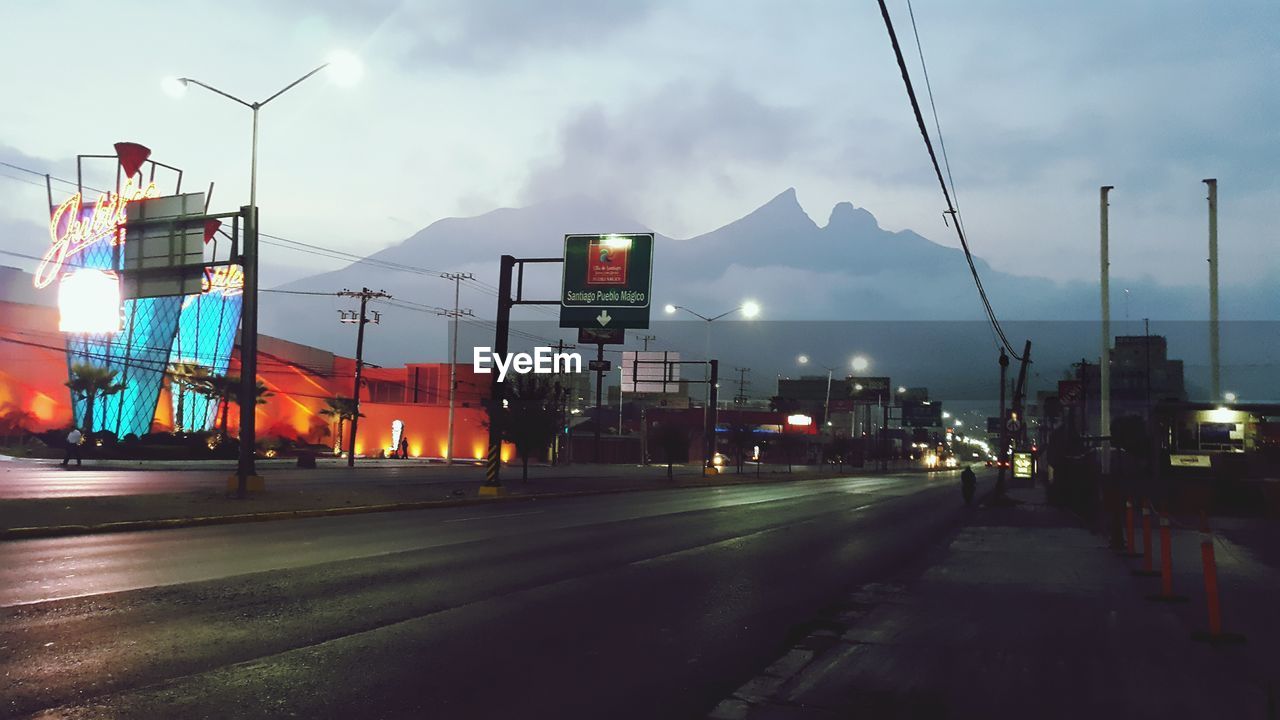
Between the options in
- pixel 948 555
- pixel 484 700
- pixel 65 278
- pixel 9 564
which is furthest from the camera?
pixel 65 278

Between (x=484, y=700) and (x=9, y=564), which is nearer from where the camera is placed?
(x=484, y=700)

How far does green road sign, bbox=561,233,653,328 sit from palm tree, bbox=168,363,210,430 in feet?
158

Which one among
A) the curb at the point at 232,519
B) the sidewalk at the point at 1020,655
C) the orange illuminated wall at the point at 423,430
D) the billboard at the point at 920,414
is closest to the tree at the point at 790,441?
the billboard at the point at 920,414

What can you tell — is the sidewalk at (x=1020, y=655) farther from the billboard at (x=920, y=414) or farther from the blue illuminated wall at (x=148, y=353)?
the billboard at (x=920, y=414)

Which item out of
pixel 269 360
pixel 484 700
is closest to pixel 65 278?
pixel 269 360

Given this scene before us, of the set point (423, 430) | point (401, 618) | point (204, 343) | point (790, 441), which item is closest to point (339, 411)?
point (423, 430)

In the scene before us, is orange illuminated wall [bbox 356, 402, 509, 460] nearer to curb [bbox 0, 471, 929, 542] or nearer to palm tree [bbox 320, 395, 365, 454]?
palm tree [bbox 320, 395, 365, 454]

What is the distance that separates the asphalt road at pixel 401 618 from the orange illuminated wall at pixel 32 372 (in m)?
A: 66.7

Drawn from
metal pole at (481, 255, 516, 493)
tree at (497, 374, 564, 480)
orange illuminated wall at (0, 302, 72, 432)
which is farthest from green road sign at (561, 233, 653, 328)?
orange illuminated wall at (0, 302, 72, 432)

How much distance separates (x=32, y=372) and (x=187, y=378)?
14.7m

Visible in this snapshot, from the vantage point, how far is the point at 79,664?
7.11 m

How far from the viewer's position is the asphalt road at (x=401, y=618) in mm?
6566

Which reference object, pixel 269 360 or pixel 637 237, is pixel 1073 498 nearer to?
pixel 637 237

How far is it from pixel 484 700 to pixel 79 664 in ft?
10.0
